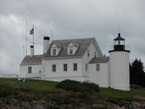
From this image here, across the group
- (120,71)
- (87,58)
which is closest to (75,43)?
(87,58)

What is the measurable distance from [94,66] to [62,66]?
5251mm

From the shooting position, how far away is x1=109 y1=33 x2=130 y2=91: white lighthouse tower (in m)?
40.3

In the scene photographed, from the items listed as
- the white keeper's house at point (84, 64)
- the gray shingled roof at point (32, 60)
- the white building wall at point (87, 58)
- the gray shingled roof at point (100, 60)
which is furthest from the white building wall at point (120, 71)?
the gray shingled roof at point (32, 60)

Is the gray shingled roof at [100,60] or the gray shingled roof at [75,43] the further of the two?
the gray shingled roof at [75,43]

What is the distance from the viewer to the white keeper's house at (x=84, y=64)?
40625 mm

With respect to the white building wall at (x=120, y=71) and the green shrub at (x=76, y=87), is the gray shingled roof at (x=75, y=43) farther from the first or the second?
the green shrub at (x=76, y=87)

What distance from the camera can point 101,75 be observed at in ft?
137

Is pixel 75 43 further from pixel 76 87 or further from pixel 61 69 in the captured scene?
pixel 76 87

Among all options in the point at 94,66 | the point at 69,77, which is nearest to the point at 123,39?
the point at 94,66

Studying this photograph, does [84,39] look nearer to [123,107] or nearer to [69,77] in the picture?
[69,77]

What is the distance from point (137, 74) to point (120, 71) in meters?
14.2

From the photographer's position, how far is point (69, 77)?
138 ft

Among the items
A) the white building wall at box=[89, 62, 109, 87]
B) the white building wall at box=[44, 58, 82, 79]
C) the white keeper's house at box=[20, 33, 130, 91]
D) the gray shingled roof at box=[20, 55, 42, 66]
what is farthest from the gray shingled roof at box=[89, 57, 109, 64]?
the gray shingled roof at box=[20, 55, 42, 66]

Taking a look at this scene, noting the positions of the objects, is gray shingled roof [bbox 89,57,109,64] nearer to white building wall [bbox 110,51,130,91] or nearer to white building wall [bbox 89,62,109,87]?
white building wall [bbox 89,62,109,87]
